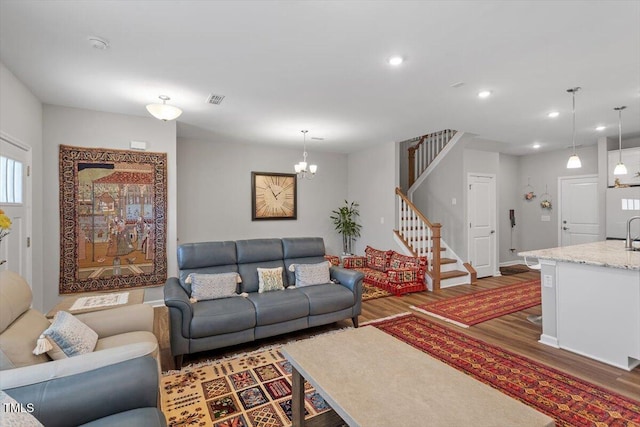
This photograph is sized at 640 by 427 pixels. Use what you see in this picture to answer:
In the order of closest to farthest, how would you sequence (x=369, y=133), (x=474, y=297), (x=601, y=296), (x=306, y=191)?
1. (x=601, y=296)
2. (x=474, y=297)
3. (x=369, y=133)
4. (x=306, y=191)

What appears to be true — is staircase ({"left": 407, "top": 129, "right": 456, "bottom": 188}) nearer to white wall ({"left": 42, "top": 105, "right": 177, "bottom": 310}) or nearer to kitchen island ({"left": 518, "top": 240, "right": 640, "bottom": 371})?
kitchen island ({"left": 518, "top": 240, "right": 640, "bottom": 371})

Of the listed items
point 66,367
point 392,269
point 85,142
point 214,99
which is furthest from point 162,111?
point 392,269

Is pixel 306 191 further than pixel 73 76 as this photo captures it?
Yes

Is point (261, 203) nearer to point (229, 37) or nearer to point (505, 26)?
point (229, 37)

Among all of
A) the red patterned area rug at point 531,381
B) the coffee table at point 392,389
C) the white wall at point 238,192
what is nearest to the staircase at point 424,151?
the white wall at point 238,192

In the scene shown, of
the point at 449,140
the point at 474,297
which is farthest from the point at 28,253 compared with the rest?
the point at 449,140

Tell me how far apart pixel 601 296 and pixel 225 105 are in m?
4.51

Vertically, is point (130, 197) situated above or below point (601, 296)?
above

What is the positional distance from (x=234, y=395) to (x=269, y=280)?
55.2 inches

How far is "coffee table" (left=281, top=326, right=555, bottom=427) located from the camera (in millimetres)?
1330

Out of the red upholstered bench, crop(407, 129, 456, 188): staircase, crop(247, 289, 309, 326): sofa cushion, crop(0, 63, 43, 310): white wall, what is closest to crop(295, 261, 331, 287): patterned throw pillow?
crop(247, 289, 309, 326): sofa cushion

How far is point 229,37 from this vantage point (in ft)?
7.89

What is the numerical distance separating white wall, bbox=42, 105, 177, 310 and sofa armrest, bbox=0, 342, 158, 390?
310 cm

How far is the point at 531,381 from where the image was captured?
255 cm
